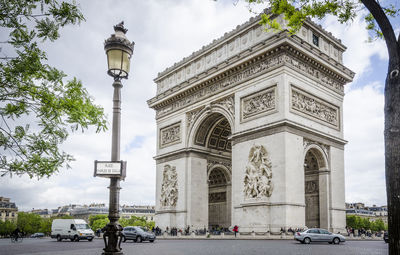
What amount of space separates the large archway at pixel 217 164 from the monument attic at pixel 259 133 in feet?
0.31

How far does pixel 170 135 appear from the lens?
3794 centimetres

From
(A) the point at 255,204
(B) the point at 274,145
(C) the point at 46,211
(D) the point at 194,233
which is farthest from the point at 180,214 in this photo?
(C) the point at 46,211

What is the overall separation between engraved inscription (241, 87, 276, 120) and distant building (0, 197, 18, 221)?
116 meters

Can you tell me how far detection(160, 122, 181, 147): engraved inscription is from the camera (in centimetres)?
3697

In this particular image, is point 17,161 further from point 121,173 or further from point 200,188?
point 200,188

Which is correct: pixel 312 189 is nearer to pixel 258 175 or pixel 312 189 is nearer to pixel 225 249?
pixel 258 175

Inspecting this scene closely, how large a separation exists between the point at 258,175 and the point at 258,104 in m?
5.09

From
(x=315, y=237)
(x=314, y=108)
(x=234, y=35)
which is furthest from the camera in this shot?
(x=234, y=35)

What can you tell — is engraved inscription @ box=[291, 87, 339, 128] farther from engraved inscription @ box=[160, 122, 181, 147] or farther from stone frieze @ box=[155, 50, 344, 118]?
engraved inscription @ box=[160, 122, 181, 147]

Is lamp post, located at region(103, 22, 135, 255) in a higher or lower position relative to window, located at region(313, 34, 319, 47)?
lower

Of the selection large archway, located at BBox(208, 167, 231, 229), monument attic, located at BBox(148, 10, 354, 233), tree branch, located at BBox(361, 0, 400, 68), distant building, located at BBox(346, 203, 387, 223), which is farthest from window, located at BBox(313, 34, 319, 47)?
distant building, located at BBox(346, 203, 387, 223)

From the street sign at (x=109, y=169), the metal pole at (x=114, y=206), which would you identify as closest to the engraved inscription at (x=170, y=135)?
the metal pole at (x=114, y=206)

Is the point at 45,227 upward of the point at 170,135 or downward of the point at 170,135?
downward

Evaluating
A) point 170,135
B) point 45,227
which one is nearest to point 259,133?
point 170,135
